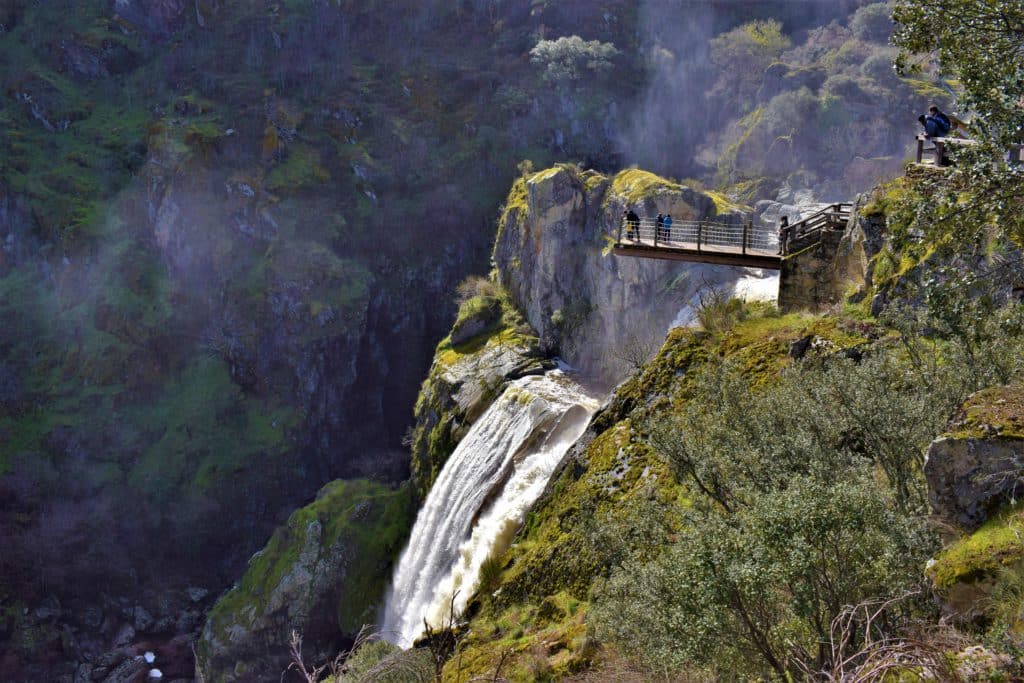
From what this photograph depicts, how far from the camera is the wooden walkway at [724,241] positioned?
21297 mm

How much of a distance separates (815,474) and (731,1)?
250 ft

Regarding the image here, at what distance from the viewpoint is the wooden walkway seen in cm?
2130

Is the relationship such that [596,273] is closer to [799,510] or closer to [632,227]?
[632,227]

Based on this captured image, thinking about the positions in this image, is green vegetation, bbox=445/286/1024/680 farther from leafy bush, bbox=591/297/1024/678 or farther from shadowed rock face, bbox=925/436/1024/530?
shadowed rock face, bbox=925/436/1024/530

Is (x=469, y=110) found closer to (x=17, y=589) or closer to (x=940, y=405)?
(x=17, y=589)

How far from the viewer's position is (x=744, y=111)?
66.4 m

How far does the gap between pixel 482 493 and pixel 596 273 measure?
1051cm

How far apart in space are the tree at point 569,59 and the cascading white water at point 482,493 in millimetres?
42813

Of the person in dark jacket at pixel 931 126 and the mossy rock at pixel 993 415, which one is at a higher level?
the person in dark jacket at pixel 931 126

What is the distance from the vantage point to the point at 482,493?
2527 cm

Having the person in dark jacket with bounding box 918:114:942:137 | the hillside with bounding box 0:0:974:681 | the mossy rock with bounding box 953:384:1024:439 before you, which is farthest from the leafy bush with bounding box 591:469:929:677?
the hillside with bounding box 0:0:974:681

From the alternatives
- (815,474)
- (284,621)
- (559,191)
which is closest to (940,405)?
(815,474)

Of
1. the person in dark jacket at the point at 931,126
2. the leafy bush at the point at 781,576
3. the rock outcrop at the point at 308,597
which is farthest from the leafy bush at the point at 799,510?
the rock outcrop at the point at 308,597

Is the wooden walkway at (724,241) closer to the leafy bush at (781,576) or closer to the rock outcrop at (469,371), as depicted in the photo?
the rock outcrop at (469,371)
